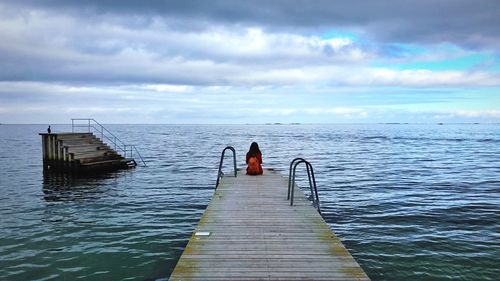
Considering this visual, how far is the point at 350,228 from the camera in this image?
13.9 metres

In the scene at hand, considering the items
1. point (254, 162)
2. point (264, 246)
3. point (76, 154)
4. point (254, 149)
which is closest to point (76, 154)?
point (76, 154)

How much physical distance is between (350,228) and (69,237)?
9.61 metres

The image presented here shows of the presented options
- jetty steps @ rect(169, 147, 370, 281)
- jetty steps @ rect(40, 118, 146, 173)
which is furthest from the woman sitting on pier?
jetty steps @ rect(40, 118, 146, 173)

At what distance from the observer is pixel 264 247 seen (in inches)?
291

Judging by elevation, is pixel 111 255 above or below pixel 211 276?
below

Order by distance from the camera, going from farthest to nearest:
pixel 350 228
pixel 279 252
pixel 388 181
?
pixel 388 181 → pixel 350 228 → pixel 279 252

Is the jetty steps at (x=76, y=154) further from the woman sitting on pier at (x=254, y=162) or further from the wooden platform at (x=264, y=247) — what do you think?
the wooden platform at (x=264, y=247)

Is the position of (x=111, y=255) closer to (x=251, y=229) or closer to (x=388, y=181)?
(x=251, y=229)

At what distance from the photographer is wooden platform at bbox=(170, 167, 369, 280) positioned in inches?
244

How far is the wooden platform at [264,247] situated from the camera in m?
6.20

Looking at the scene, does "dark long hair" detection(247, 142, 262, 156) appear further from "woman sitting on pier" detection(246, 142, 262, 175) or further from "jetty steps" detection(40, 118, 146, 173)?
"jetty steps" detection(40, 118, 146, 173)

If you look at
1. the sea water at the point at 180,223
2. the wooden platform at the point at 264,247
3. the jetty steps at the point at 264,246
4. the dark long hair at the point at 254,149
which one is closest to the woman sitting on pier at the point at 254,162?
the dark long hair at the point at 254,149

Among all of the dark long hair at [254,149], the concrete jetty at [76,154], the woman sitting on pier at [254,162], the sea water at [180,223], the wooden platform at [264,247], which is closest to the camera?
the wooden platform at [264,247]

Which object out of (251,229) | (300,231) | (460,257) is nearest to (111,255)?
(251,229)
